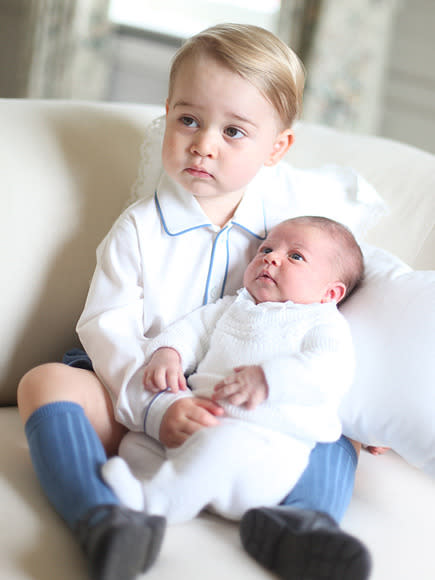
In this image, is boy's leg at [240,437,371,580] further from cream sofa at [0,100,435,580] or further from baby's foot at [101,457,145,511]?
baby's foot at [101,457,145,511]

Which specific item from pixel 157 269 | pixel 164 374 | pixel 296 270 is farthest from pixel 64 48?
pixel 164 374

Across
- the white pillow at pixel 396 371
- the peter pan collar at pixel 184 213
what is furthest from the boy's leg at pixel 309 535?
the peter pan collar at pixel 184 213

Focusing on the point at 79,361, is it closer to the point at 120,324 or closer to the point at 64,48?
the point at 120,324

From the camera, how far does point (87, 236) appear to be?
120 centimetres

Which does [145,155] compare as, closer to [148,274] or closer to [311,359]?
[148,274]

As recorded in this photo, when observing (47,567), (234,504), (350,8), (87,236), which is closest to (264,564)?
(234,504)

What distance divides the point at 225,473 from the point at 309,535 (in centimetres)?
14

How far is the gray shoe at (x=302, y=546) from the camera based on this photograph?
2.47 ft

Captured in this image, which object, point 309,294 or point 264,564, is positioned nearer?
point 264,564

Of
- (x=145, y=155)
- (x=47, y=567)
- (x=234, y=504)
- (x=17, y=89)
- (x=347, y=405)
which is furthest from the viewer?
(x=17, y=89)

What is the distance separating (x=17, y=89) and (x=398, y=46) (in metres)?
2.03

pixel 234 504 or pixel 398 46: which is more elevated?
pixel 398 46

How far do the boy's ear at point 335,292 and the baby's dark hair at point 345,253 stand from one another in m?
0.02

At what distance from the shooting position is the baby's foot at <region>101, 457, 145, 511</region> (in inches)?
32.4
